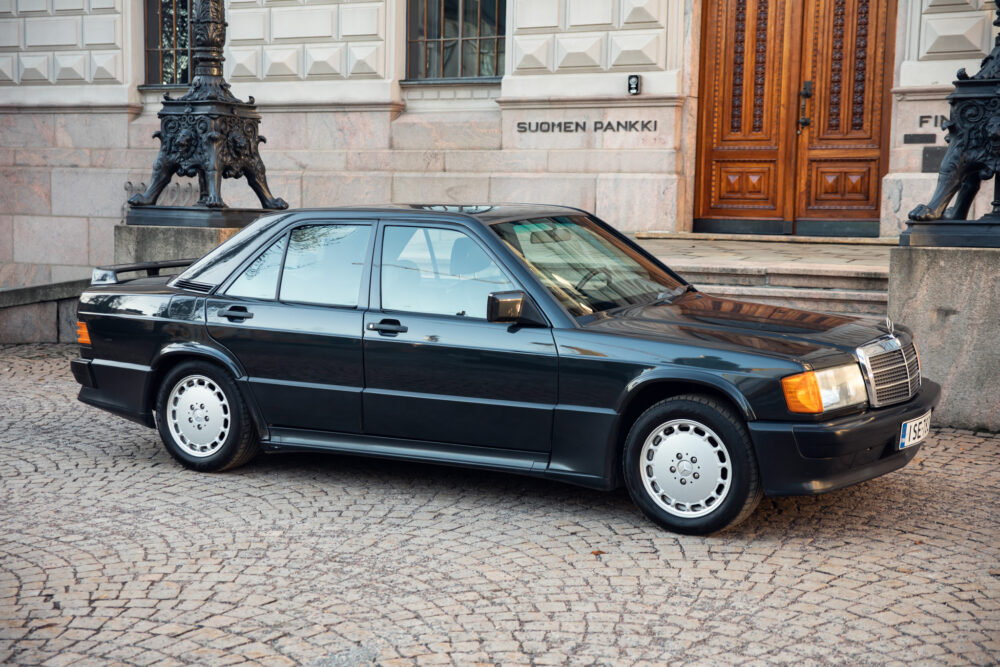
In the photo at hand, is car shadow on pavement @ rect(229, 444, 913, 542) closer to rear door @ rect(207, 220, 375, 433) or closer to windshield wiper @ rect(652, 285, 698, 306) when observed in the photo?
rear door @ rect(207, 220, 375, 433)

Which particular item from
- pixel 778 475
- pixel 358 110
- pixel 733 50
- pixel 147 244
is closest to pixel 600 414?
pixel 778 475

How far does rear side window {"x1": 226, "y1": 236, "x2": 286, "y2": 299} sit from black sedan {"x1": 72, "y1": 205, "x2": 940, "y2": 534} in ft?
0.04

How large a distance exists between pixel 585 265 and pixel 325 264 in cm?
143

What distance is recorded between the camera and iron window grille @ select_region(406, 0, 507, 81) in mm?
15836

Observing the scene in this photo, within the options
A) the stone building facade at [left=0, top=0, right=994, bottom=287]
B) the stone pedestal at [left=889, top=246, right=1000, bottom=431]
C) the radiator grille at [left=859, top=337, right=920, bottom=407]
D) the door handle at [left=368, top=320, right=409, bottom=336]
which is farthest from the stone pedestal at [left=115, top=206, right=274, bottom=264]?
the radiator grille at [left=859, top=337, right=920, bottom=407]

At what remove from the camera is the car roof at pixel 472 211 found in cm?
640

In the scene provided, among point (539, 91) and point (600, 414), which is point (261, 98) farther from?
point (600, 414)

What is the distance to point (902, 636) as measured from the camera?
4.36 meters

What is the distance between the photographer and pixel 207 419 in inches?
271

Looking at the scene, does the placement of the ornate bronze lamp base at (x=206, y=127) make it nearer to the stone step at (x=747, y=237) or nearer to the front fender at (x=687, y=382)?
the stone step at (x=747, y=237)

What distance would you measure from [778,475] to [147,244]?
324 inches

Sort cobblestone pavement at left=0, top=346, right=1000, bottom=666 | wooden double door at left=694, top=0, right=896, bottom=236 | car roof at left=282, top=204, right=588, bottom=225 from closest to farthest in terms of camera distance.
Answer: cobblestone pavement at left=0, top=346, right=1000, bottom=666
car roof at left=282, top=204, right=588, bottom=225
wooden double door at left=694, top=0, right=896, bottom=236

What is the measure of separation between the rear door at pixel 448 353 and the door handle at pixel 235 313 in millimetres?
808

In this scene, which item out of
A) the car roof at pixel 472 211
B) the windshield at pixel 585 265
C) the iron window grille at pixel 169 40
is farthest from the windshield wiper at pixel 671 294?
the iron window grille at pixel 169 40
